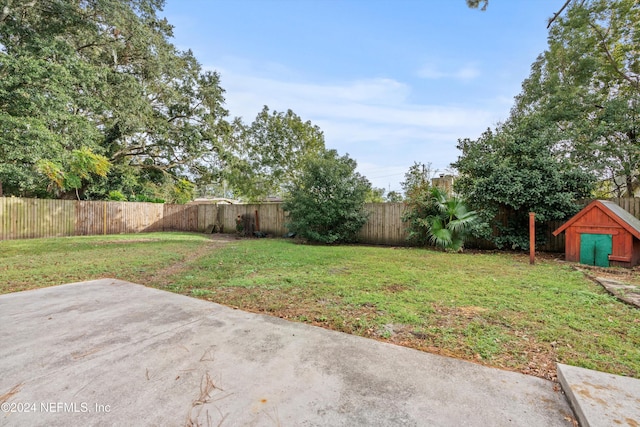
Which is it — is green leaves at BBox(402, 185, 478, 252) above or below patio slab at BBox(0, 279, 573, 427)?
above

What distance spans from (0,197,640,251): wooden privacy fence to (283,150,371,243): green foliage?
0.79 m

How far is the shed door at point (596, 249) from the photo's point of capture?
17.7 feet

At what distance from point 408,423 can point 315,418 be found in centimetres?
43

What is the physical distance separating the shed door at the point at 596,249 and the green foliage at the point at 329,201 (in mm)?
5362

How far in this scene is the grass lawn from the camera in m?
2.15

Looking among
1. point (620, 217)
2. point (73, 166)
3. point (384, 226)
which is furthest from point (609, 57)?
point (73, 166)

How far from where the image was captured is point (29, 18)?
346 inches

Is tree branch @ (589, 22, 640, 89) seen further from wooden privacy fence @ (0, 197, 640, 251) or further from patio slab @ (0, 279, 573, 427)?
patio slab @ (0, 279, 573, 427)

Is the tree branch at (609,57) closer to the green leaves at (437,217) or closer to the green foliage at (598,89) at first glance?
the green foliage at (598,89)

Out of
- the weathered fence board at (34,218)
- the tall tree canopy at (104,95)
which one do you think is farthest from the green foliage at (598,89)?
the weathered fence board at (34,218)

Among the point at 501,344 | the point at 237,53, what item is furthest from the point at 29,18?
the point at 501,344

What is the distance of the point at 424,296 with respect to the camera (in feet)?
11.2

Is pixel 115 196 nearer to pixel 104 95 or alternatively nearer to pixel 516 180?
pixel 104 95

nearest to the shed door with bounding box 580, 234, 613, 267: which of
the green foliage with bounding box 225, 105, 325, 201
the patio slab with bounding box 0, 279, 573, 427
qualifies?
the patio slab with bounding box 0, 279, 573, 427
